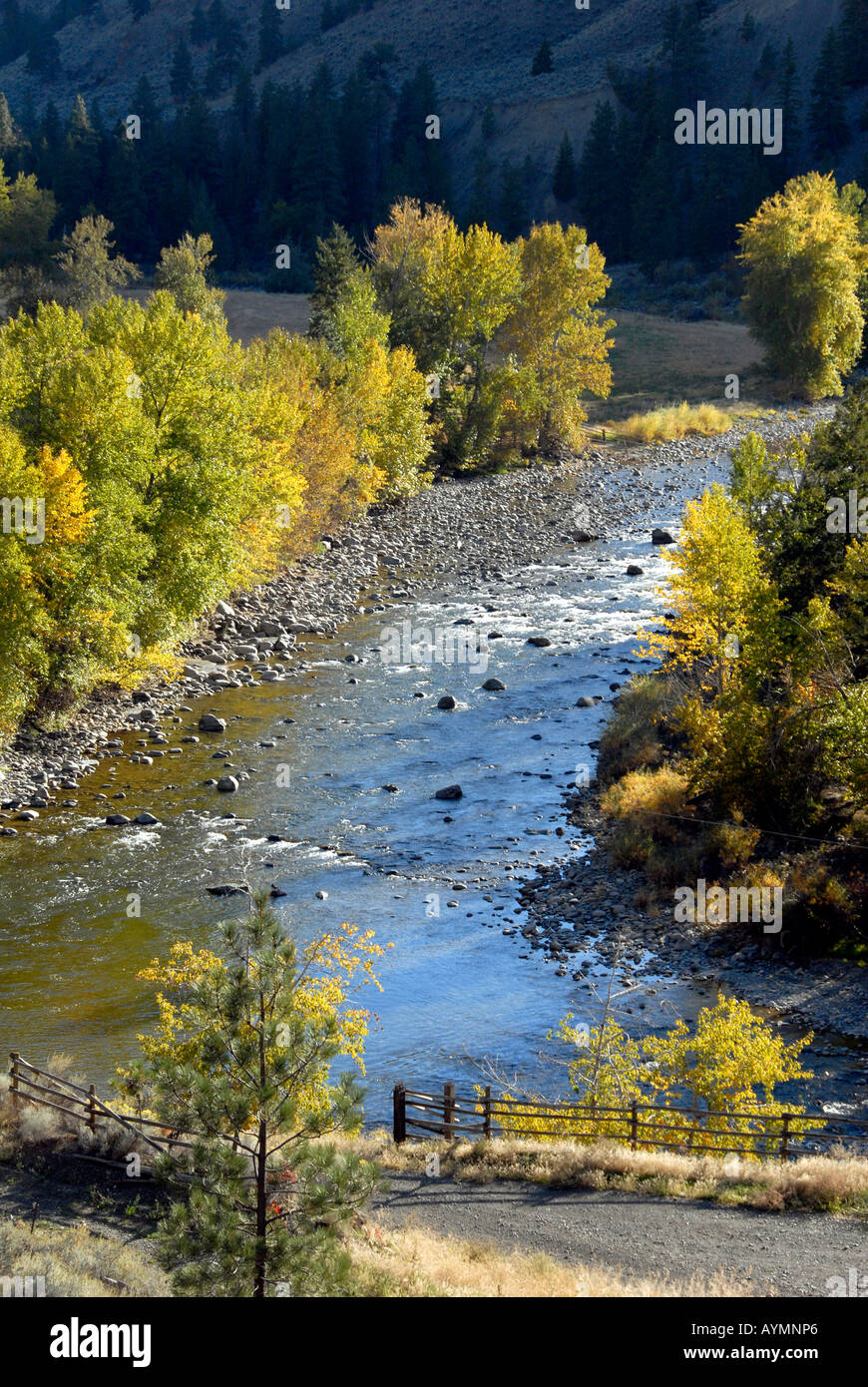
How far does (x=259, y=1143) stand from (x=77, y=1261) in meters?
3.23

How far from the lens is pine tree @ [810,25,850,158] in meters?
123

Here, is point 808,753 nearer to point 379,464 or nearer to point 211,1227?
point 211,1227

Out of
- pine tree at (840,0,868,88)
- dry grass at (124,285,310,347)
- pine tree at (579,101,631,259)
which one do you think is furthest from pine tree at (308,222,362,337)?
pine tree at (840,0,868,88)

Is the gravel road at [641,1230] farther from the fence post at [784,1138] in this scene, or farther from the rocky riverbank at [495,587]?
the rocky riverbank at [495,587]

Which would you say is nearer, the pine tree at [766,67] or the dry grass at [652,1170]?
the dry grass at [652,1170]

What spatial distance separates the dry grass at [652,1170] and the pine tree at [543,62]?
572ft

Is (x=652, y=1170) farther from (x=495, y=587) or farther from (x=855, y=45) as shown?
(x=855, y=45)

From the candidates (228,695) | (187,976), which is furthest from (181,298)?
(187,976)

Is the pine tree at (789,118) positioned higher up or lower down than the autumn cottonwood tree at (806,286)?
higher up

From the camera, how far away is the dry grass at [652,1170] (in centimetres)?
1508

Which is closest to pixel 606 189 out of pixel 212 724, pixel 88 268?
pixel 88 268

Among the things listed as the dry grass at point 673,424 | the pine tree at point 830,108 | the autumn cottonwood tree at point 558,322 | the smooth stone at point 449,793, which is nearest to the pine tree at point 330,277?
the autumn cottonwood tree at point 558,322

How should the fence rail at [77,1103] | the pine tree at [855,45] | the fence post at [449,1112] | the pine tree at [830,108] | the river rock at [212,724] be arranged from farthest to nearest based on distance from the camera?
the pine tree at [855,45] → the pine tree at [830,108] → the river rock at [212,724] → the fence post at [449,1112] → the fence rail at [77,1103]

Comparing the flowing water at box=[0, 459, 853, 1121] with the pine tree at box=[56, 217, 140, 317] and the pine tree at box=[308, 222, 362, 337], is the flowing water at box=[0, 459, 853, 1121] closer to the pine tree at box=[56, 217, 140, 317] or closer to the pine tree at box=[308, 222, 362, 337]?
the pine tree at box=[308, 222, 362, 337]
